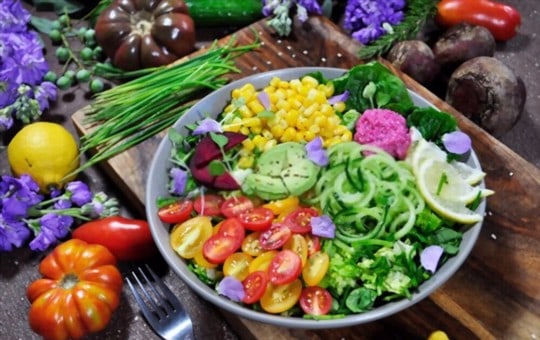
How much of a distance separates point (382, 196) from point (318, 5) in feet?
2.54

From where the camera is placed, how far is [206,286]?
117 cm

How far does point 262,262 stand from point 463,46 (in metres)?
0.89

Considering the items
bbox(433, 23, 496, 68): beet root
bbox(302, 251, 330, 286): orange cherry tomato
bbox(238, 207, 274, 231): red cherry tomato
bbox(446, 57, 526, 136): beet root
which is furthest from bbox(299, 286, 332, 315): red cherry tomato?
bbox(433, 23, 496, 68): beet root

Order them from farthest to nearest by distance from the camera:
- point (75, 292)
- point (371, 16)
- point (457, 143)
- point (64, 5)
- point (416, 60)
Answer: point (64, 5), point (371, 16), point (416, 60), point (457, 143), point (75, 292)

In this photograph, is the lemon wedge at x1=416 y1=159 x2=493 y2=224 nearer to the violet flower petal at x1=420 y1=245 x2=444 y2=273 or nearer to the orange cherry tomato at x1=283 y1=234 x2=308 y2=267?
the violet flower petal at x1=420 y1=245 x2=444 y2=273

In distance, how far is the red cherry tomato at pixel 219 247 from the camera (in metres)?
1.16

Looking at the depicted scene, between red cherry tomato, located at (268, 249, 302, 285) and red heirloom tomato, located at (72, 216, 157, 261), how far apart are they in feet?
1.15

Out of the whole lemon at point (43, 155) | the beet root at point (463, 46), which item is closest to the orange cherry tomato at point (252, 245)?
the whole lemon at point (43, 155)

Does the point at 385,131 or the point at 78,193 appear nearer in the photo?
the point at 385,131

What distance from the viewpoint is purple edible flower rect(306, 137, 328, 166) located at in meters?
1.26

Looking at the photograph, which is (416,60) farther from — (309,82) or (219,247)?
(219,247)

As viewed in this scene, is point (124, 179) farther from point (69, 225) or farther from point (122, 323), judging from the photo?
point (122, 323)

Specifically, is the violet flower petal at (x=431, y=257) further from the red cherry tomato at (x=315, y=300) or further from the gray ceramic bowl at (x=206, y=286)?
the red cherry tomato at (x=315, y=300)

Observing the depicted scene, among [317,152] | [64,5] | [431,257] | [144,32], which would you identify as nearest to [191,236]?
[317,152]
